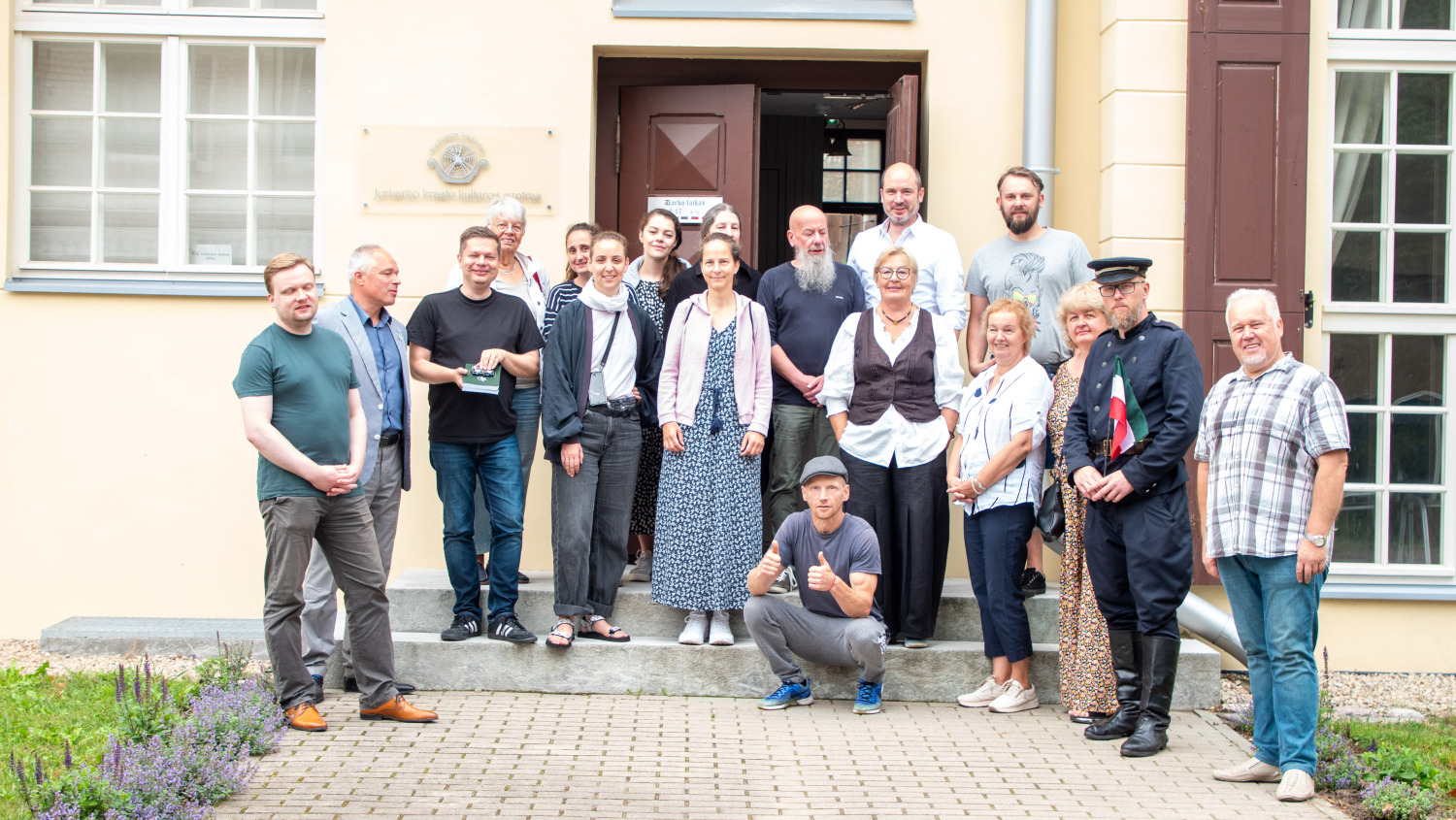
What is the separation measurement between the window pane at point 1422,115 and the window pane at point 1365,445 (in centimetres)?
156

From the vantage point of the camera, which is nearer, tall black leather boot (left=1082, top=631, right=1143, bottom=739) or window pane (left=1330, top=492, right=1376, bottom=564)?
tall black leather boot (left=1082, top=631, right=1143, bottom=739)

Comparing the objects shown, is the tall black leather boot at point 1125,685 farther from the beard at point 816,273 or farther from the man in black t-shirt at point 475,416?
the man in black t-shirt at point 475,416

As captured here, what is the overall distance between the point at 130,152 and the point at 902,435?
4.93 meters

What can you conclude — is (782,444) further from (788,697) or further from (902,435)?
(788,697)

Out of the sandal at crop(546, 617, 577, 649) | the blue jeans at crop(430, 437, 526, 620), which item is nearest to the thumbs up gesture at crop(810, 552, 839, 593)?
the sandal at crop(546, 617, 577, 649)

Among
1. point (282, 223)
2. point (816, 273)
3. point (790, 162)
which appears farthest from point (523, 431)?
point (790, 162)

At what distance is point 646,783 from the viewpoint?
429 centimetres

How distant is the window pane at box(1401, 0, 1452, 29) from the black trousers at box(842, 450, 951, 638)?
3868 millimetres

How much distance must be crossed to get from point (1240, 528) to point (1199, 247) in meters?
2.61

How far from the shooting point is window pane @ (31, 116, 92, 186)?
711 cm

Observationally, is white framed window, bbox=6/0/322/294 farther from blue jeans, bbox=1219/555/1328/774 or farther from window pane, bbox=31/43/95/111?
blue jeans, bbox=1219/555/1328/774

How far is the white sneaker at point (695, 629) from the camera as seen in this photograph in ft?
18.4

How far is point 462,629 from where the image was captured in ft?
18.4

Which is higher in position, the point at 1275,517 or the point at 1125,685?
the point at 1275,517
